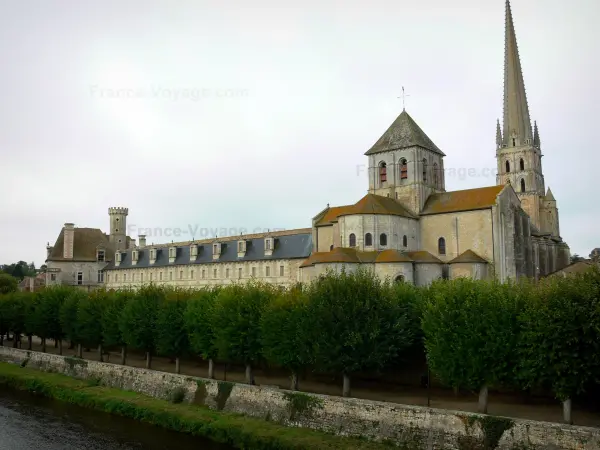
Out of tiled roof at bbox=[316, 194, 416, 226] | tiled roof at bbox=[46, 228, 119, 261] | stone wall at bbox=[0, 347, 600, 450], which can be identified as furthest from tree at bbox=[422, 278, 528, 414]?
tiled roof at bbox=[46, 228, 119, 261]

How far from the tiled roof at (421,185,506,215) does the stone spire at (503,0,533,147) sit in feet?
136

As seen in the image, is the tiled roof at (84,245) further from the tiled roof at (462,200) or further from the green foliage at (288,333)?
the green foliage at (288,333)

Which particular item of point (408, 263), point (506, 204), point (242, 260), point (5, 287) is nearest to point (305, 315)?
point (408, 263)

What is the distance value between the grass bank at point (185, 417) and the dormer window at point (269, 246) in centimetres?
2571

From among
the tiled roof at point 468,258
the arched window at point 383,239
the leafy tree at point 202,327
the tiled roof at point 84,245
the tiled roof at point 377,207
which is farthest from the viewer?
the tiled roof at point 84,245

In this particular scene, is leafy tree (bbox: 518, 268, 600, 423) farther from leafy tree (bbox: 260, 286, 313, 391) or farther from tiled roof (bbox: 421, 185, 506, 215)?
tiled roof (bbox: 421, 185, 506, 215)

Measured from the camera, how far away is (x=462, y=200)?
5047cm

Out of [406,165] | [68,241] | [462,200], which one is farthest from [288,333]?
[68,241]

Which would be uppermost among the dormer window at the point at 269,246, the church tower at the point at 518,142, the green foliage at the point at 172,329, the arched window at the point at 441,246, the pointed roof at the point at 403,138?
the church tower at the point at 518,142

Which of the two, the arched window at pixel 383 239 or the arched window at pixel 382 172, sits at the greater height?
the arched window at pixel 382 172

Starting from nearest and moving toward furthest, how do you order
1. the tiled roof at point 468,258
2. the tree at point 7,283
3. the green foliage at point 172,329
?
the green foliage at point 172,329, the tiled roof at point 468,258, the tree at point 7,283

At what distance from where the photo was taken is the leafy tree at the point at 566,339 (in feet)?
66.3

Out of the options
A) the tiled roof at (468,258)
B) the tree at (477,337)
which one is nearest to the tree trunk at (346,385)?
the tree at (477,337)

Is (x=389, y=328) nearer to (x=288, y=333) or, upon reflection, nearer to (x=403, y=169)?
(x=288, y=333)
